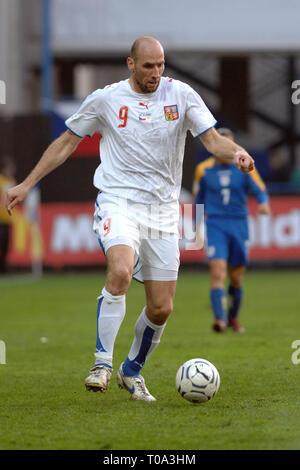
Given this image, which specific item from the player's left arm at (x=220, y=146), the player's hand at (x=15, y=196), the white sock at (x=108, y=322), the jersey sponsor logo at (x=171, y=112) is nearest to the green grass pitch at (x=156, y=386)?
the white sock at (x=108, y=322)

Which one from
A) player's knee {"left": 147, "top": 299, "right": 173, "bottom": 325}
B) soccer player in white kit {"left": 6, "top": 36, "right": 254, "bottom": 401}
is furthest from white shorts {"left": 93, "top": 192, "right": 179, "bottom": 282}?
player's knee {"left": 147, "top": 299, "right": 173, "bottom": 325}

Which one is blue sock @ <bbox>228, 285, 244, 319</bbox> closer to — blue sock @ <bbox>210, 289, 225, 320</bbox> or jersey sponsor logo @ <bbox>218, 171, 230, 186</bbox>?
blue sock @ <bbox>210, 289, 225, 320</bbox>

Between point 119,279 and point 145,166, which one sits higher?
point 145,166

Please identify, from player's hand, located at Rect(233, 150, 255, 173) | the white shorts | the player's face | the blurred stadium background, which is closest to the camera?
player's hand, located at Rect(233, 150, 255, 173)

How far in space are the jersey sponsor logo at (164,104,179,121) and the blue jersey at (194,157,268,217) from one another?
15.7 feet

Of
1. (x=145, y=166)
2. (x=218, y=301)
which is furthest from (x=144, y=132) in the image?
(x=218, y=301)

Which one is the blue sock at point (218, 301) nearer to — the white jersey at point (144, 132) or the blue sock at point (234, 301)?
the blue sock at point (234, 301)

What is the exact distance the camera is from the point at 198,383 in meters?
6.27

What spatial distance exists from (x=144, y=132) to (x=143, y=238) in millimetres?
688

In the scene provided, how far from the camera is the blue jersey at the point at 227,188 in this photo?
37.0ft

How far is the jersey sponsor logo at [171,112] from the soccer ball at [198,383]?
5.28ft

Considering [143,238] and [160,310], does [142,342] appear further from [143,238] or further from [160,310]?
[143,238]

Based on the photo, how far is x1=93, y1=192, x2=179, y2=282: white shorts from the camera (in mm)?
6418
